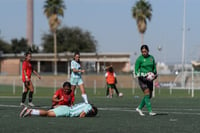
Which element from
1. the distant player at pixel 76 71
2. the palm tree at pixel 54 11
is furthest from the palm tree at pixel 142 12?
the distant player at pixel 76 71

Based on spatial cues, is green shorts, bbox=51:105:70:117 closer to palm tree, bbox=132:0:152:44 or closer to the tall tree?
palm tree, bbox=132:0:152:44

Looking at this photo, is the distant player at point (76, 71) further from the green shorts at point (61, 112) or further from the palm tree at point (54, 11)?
the palm tree at point (54, 11)

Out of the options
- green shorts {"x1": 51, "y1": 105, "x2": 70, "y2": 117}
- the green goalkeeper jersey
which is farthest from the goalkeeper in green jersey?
green shorts {"x1": 51, "y1": 105, "x2": 70, "y2": 117}

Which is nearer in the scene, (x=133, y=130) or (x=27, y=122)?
(x=133, y=130)

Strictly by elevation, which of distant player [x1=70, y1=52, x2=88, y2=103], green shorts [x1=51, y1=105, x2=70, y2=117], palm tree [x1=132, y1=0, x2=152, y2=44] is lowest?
green shorts [x1=51, y1=105, x2=70, y2=117]

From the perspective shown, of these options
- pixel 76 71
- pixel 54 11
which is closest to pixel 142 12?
pixel 54 11

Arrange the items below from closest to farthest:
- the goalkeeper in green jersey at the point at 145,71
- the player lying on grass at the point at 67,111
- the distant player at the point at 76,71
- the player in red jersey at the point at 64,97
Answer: the player lying on grass at the point at 67,111 → the player in red jersey at the point at 64,97 → the goalkeeper in green jersey at the point at 145,71 → the distant player at the point at 76,71

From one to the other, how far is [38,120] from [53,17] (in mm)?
65899

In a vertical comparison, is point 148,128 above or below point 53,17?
below

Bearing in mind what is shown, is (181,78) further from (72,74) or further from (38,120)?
(38,120)

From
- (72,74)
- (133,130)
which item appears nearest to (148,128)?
(133,130)

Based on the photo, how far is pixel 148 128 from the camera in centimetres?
1017

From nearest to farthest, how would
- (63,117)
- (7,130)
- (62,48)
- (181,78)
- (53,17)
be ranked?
1. (7,130)
2. (63,117)
3. (181,78)
4. (53,17)
5. (62,48)

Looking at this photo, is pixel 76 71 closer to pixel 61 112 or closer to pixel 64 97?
pixel 64 97
